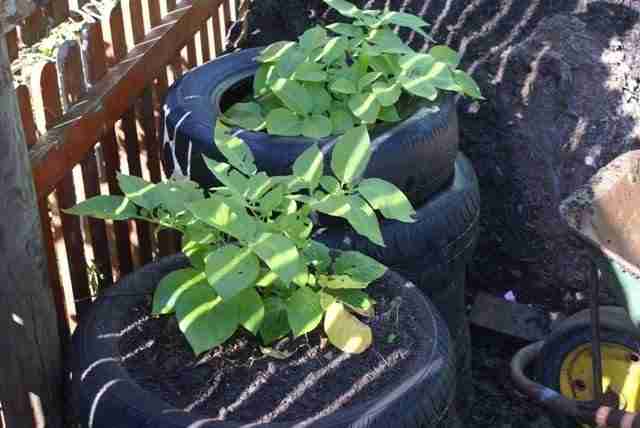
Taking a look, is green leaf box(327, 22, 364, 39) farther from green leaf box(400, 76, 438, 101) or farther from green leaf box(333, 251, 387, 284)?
green leaf box(333, 251, 387, 284)

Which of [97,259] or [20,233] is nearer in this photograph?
[20,233]

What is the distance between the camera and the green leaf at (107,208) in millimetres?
2174

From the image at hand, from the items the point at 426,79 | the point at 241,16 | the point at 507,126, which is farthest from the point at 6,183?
the point at 241,16

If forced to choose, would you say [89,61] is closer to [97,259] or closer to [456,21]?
[97,259]

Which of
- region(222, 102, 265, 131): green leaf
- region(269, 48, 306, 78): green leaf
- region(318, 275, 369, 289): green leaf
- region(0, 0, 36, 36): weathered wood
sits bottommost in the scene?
region(318, 275, 369, 289): green leaf

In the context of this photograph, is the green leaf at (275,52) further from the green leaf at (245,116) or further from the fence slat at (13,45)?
the fence slat at (13,45)

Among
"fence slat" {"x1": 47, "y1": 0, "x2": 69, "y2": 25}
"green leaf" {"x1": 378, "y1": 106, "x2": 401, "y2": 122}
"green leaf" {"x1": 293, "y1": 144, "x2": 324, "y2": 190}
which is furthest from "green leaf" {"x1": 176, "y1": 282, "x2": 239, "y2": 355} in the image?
"fence slat" {"x1": 47, "y1": 0, "x2": 69, "y2": 25}

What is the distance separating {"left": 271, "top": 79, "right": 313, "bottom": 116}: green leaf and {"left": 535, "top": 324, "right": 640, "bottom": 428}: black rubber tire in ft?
3.61

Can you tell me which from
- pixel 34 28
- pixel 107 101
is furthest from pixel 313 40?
pixel 34 28

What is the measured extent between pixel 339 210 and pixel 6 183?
0.81m

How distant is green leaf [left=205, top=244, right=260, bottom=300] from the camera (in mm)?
1896

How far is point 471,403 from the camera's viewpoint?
10.7 ft

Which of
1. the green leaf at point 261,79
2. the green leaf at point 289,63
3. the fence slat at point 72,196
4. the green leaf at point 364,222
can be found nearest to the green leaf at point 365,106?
the green leaf at point 289,63

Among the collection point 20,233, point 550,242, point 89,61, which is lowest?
point 550,242
